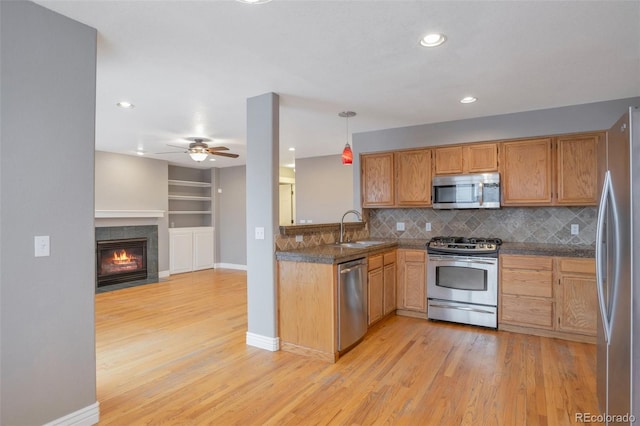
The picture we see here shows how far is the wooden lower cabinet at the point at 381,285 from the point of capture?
3918 millimetres

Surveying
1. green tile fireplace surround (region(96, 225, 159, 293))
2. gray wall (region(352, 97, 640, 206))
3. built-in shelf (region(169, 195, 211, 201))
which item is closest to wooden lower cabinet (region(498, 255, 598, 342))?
gray wall (region(352, 97, 640, 206))

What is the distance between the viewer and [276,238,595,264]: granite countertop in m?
3.25

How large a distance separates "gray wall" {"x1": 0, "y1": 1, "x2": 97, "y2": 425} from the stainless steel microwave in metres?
3.88

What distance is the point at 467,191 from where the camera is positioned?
4.42 m

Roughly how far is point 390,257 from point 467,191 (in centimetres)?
130

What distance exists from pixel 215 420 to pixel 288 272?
1.44 metres

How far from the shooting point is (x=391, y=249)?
445 centimetres

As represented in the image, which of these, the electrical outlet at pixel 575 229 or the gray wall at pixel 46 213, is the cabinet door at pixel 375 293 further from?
the gray wall at pixel 46 213

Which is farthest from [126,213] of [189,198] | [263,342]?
[263,342]

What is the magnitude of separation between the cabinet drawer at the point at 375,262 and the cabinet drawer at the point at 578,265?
1903 millimetres

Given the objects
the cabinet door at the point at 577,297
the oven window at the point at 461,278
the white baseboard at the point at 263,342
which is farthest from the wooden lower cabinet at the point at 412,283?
the white baseboard at the point at 263,342

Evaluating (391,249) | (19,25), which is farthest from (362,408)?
(19,25)

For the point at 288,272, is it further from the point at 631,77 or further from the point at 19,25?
the point at 631,77

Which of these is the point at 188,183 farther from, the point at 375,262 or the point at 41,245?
the point at 41,245
